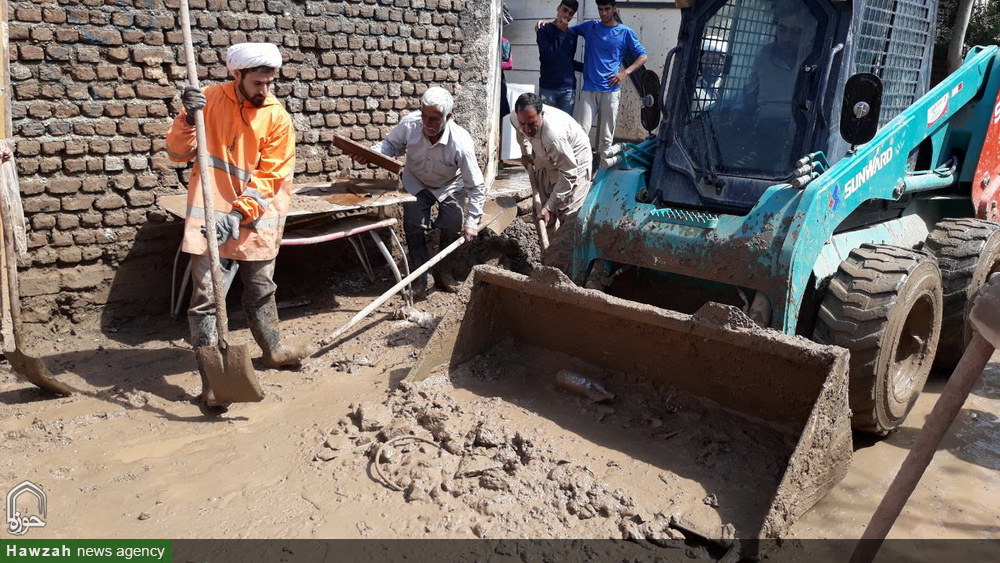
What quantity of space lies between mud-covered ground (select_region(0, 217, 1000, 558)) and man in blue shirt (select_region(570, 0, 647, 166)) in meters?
4.64

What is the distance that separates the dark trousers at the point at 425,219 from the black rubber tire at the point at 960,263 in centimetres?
320

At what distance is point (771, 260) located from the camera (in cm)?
366

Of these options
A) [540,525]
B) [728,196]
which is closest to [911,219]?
[728,196]

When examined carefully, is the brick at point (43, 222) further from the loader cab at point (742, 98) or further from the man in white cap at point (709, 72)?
the man in white cap at point (709, 72)

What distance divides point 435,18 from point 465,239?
2009mm

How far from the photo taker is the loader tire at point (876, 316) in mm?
3539

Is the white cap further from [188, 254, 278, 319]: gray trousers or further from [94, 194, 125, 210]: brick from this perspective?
[94, 194, 125, 210]: brick

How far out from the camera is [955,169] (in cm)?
484

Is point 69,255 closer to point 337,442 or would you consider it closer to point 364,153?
point 364,153

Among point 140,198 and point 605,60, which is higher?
point 605,60

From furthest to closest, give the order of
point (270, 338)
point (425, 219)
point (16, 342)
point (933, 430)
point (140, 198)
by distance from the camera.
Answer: point (425, 219) < point (140, 198) < point (270, 338) < point (16, 342) < point (933, 430)

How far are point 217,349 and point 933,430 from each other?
3.23 meters

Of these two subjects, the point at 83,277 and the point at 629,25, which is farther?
the point at 629,25

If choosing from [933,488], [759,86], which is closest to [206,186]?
[759,86]
